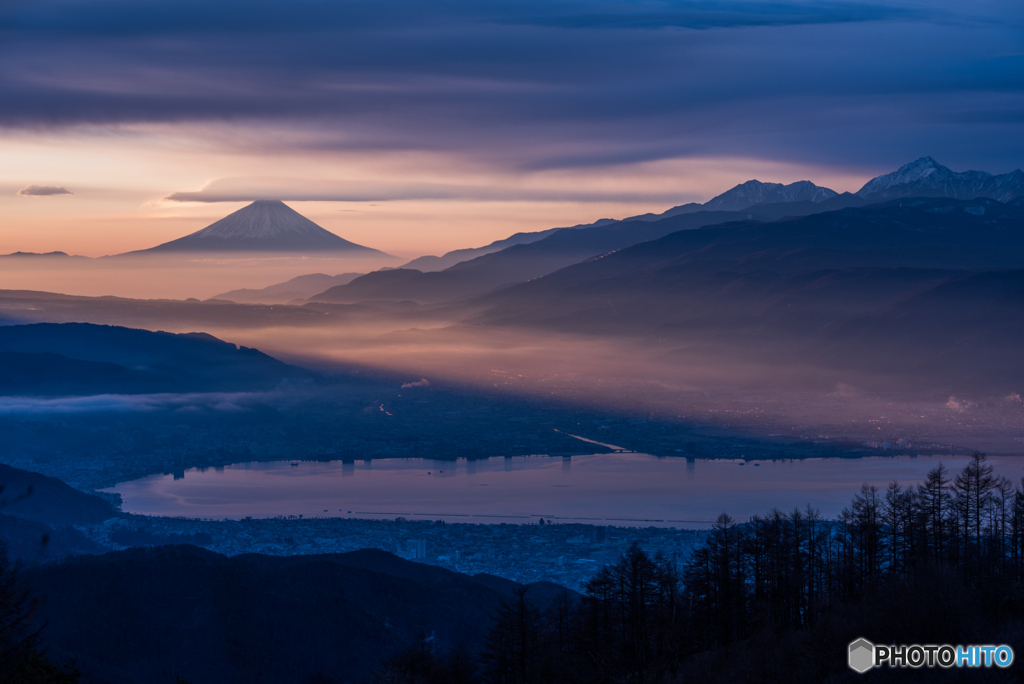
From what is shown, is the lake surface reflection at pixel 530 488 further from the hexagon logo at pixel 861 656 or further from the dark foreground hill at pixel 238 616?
the hexagon logo at pixel 861 656

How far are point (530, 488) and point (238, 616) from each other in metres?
51.6

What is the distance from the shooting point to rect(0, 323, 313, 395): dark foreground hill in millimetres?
155125

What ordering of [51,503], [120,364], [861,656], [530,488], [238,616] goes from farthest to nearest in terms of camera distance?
[120,364]
[530,488]
[51,503]
[238,616]
[861,656]

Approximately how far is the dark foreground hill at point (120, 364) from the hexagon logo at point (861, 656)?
500 ft

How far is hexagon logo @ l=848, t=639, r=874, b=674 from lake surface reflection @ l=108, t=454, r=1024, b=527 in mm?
48133

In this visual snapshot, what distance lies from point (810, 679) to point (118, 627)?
2726 centimetres

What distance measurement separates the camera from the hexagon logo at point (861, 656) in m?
18.0

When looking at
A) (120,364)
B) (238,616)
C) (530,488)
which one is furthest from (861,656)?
(120,364)

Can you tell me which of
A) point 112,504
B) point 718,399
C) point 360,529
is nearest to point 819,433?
point 718,399

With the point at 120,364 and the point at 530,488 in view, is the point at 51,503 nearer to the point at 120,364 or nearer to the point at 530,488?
the point at 530,488

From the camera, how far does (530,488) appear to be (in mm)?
86062

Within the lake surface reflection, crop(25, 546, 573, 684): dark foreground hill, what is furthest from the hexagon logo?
the lake surface reflection

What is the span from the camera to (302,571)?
41.0 m

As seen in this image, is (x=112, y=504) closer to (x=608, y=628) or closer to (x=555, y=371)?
(x=608, y=628)
